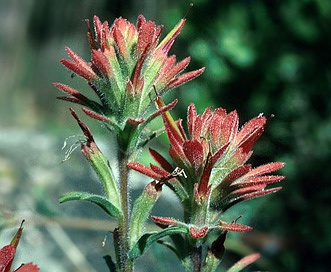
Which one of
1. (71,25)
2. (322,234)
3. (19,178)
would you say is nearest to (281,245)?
(322,234)

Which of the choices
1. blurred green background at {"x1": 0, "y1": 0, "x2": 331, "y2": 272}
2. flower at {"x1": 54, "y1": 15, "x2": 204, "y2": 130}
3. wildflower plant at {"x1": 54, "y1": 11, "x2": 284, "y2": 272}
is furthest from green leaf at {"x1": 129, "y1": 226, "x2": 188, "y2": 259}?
blurred green background at {"x1": 0, "y1": 0, "x2": 331, "y2": 272}

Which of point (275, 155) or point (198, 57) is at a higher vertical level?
point (198, 57)

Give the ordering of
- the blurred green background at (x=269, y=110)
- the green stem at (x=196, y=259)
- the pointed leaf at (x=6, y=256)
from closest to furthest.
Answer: the pointed leaf at (x=6, y=256) → the green stem at (x=196, y=259) → the blurred green background at (x=269, y=110)

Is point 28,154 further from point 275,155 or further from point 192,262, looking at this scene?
point 192,262

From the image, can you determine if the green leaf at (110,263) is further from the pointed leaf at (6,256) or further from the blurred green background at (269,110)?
the blurred green background at (269,110)

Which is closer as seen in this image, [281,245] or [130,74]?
[130,74]

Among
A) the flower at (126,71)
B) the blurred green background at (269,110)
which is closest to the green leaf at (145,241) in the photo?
the flower at (126,71)

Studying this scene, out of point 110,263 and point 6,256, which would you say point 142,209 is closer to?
Result: point 110,263
